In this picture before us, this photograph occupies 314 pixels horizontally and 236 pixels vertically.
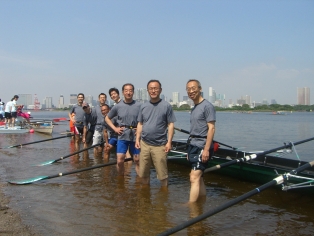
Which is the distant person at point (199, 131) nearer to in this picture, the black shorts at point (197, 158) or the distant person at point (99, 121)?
the black shorts at point (197, 158)

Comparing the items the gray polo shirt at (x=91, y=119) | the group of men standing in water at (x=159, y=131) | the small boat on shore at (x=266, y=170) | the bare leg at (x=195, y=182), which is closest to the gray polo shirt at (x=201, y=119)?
the group of men standing in water at (x=159, y=131)

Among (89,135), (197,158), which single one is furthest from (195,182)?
(89,135)

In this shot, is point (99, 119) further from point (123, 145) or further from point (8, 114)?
point (8, 114)

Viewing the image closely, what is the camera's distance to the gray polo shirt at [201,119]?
17.0ft

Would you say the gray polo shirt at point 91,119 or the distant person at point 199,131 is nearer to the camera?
the distant person at point 199,131

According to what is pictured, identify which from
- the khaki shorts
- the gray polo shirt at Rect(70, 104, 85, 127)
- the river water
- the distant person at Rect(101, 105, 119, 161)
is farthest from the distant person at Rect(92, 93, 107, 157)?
the khaki shorts

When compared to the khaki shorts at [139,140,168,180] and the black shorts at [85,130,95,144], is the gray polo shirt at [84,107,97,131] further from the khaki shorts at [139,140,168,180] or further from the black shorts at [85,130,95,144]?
the khaki shorts at [139,140,168,180]

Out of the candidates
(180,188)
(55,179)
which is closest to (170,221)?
(180,188)

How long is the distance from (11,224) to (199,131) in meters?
2.82

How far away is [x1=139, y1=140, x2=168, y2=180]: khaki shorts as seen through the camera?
19.6 feet

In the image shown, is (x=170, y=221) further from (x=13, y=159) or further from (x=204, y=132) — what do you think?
(x=13, y=159)

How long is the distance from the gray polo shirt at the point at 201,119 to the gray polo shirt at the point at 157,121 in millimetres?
718

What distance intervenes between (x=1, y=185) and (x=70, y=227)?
9.59 ft

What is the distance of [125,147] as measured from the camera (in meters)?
7.01
